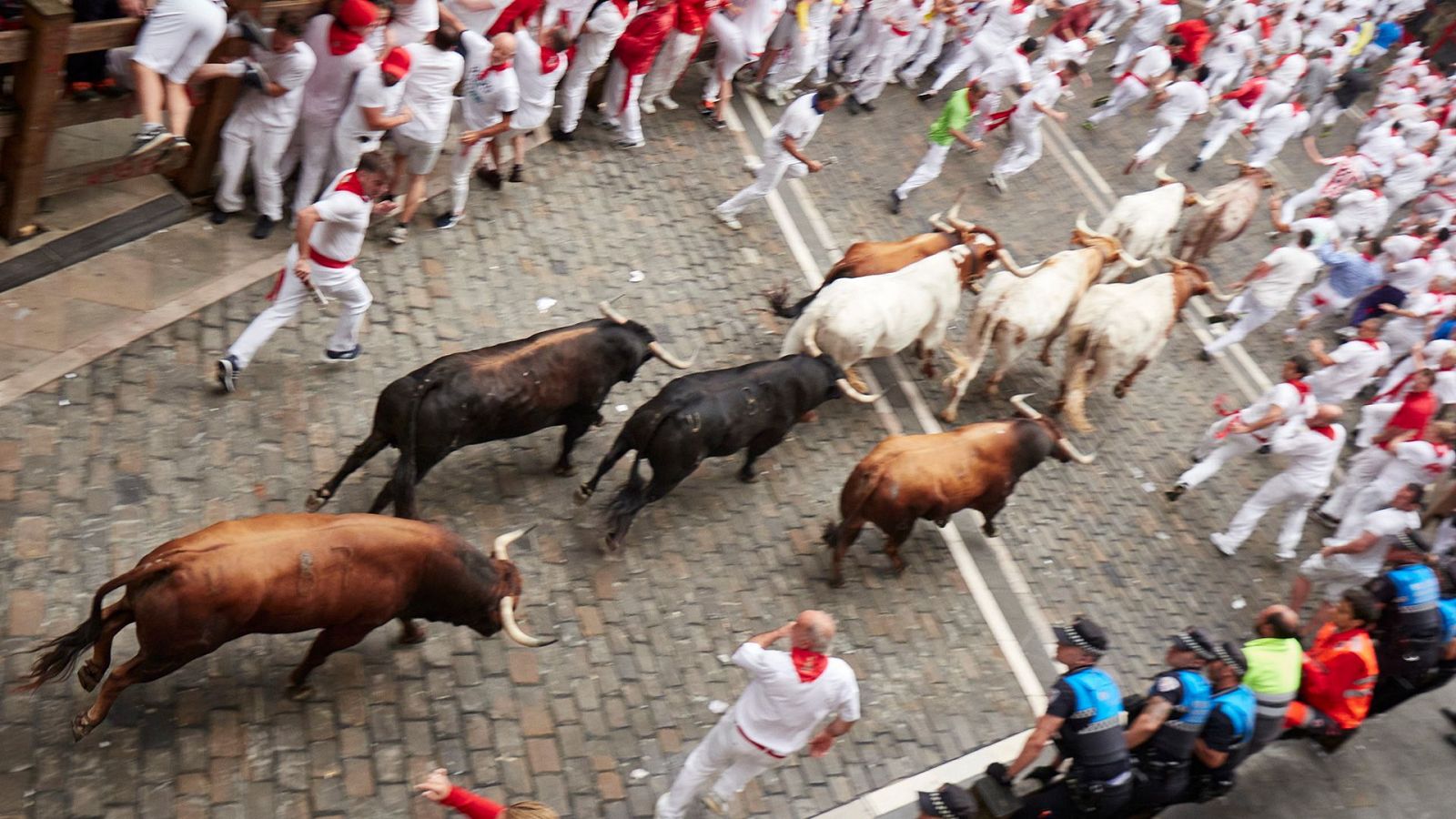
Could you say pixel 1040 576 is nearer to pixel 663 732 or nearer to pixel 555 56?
pixel 663 732

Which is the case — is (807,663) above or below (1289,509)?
above

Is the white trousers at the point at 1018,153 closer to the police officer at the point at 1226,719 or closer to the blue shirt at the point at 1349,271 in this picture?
the blue shirt at the point at 1349,271

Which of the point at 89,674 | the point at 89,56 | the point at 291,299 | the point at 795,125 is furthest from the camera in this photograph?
the point at 795,125

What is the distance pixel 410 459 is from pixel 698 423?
1992 millimetres

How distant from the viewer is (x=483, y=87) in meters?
10.7

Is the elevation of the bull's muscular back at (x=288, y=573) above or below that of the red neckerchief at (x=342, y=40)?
below

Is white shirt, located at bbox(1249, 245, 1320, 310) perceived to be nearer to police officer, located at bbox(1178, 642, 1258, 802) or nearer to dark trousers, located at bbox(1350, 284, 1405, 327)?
dark trousers, located at bbox(1350, 284, 1405, 327)

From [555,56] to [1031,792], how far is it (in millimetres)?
7414

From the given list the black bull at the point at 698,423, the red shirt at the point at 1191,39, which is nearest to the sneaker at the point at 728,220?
the black bull at the point at 698,423

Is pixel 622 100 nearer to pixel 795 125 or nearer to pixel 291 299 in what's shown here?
pixel 795 125

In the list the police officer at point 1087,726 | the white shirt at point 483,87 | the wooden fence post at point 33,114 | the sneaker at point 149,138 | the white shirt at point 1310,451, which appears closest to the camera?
A: the police officer at point 1087,726

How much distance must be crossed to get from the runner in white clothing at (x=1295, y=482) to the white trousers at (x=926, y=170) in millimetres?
5079

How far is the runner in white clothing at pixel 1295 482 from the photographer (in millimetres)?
10695

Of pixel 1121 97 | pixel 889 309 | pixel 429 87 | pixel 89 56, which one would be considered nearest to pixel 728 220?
pixel 889 309
